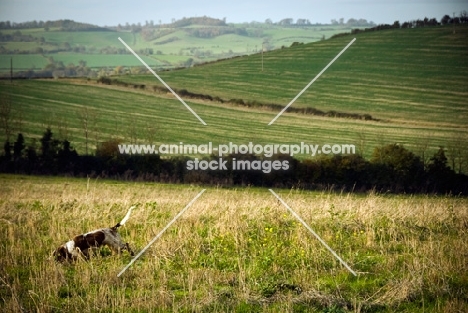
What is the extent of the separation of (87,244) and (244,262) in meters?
2.56

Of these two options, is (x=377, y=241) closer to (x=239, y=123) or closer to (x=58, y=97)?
(x=239, y=123)

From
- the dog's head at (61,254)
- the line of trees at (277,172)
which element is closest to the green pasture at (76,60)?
the line of trees at (277,172)

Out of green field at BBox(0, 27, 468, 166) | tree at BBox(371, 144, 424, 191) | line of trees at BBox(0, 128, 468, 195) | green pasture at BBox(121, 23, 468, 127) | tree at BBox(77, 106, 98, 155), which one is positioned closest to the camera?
line of trees at BBox(0, 128, 468, 195)

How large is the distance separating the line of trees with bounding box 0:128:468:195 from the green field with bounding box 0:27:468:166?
11.3ft

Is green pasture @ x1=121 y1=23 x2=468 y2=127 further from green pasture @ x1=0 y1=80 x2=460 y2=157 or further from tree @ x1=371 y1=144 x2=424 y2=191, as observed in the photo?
tree @ x1=371 y1=144 x2=424 y2=191

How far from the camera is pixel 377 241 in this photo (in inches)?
382

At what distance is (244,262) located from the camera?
8.36 metres

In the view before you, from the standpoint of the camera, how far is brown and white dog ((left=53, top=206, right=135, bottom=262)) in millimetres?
8422

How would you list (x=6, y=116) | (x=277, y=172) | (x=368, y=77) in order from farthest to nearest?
(x=368, y=77) < (x=6, y=116) < (x=277, y=172)

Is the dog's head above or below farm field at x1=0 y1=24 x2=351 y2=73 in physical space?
below

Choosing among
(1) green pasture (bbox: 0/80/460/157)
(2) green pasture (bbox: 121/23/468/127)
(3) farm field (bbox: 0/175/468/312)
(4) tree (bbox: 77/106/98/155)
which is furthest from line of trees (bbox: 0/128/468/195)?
(2) green pasture (bbox: 121/23/468/127)

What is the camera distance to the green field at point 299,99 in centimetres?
5222

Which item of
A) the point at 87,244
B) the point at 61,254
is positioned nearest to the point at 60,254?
the point at 61,254

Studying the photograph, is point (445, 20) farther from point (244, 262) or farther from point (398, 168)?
point (244, 262)
